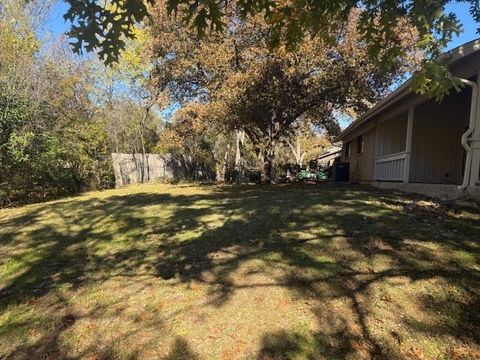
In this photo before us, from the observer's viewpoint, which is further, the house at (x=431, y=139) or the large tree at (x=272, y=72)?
the large tree at (x=272, y=72)

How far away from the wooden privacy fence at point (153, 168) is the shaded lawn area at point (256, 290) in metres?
15.2

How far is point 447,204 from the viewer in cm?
688

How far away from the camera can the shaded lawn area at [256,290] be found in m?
2.87

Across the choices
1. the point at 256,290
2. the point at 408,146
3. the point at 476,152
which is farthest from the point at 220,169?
the point at 256,290

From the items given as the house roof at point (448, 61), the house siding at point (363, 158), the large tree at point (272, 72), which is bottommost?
the house siding at point (363, 158)

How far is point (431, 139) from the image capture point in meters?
11.4

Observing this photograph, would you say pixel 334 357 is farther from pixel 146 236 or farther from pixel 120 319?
pixel 146 236

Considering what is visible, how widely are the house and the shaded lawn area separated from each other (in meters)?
1.51

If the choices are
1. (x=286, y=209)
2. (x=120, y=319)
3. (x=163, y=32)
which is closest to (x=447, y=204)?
(x=286, y=209)

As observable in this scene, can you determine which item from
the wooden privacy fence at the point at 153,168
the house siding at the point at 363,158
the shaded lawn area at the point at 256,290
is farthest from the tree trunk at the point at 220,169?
the shaded lawn area at the point at 256,290

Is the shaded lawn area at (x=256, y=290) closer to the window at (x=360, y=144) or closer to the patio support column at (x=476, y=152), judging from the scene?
the patio support column at (x=476, y=152)

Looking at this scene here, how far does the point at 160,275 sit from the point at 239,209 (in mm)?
3634

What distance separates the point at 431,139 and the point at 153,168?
53.5ft

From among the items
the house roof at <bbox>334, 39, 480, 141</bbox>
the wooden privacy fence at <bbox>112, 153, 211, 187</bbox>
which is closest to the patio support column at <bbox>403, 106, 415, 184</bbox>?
the house roof at <bbox>334, 39, 480, 141</bbox>
